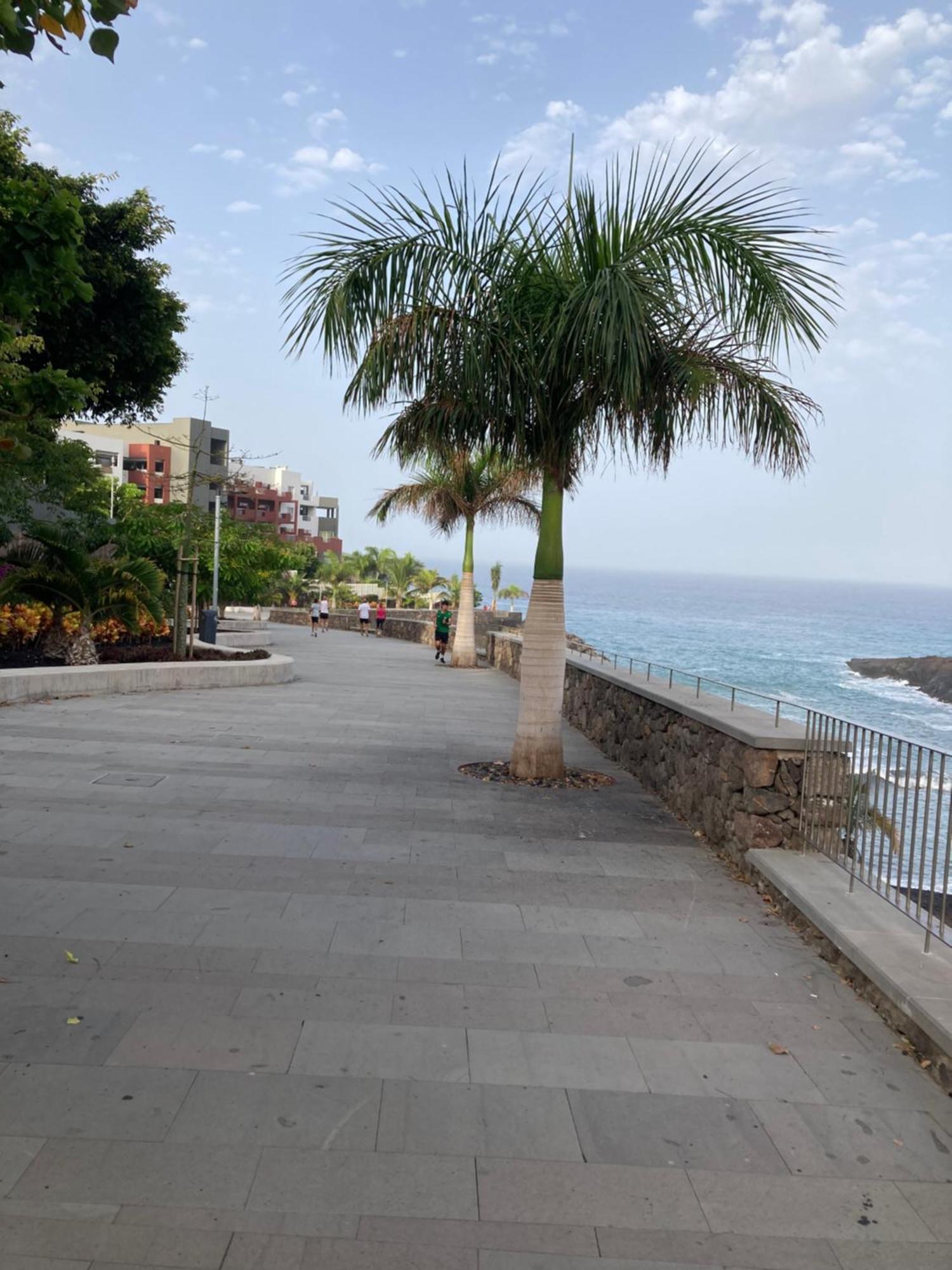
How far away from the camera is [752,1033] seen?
432 cm

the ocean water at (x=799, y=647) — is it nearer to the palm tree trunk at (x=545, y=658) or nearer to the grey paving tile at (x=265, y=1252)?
the palm tree trunk at (x=545, y=658)

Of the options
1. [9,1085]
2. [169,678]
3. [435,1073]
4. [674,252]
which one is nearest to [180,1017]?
[9,1085]

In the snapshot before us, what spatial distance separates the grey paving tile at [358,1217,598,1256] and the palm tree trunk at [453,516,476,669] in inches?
897

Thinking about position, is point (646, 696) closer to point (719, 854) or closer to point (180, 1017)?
point (719, 854)

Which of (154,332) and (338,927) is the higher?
(154,332)

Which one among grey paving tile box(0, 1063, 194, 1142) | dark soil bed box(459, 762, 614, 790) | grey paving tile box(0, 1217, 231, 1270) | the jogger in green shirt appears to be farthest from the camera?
the jogger in green shirt

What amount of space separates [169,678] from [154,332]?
12408 mm

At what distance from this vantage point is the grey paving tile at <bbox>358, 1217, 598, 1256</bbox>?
9.31 ft

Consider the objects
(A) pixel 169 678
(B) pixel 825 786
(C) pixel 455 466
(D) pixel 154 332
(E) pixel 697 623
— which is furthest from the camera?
(E) pixel 697 623

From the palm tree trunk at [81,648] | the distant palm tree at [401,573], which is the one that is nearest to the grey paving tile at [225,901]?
the palm tree trunk at [81,648]

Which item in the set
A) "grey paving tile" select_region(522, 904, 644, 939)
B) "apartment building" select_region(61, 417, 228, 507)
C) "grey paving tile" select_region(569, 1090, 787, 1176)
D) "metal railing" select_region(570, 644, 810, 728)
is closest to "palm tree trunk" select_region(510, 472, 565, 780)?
"metal railing" select_region(570, 644, 810, 728)

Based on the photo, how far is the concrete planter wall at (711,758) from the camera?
6641 millimetres

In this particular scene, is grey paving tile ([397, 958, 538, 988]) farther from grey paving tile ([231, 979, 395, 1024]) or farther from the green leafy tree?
the green leafy tree

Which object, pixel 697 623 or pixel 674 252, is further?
pixel 697 623
